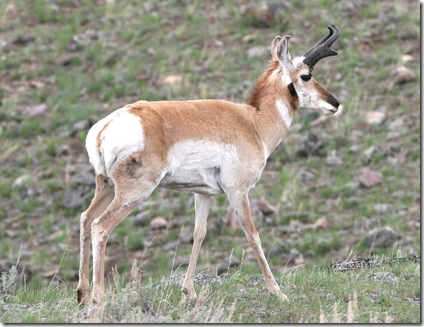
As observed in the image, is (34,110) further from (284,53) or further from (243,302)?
(243,302)

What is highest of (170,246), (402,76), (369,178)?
(402,76)

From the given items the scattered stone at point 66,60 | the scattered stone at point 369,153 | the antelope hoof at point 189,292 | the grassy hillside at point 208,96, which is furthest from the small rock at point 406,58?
the antelope hoof at point 189,292

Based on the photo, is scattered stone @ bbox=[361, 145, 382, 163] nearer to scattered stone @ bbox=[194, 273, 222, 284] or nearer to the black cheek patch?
scattered stone @ bbox=[194, 273, 222, 284]

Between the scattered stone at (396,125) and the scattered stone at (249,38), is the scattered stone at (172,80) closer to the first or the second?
the scattered stone at (249,38)

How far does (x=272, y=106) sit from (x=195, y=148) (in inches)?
52.7

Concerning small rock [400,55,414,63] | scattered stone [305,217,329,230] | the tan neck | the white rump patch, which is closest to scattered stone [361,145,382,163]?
scattered stone [305,217,329,230]

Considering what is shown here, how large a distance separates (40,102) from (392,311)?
1555 centimetres

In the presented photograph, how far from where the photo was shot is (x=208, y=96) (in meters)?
22.8

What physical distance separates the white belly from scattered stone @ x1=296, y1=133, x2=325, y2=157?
1115cm

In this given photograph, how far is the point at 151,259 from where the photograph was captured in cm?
1844

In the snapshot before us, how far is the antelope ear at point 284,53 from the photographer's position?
1076cm

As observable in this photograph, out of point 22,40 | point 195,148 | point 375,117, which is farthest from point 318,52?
point 22,40

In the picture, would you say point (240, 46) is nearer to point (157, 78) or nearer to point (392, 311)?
point (157, 78)

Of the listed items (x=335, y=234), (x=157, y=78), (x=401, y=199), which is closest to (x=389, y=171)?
(x=401, y=199)
